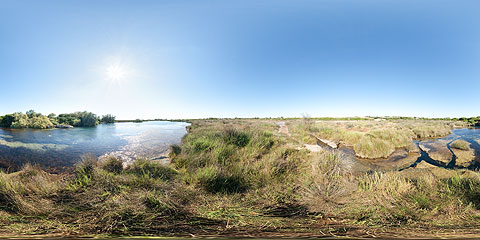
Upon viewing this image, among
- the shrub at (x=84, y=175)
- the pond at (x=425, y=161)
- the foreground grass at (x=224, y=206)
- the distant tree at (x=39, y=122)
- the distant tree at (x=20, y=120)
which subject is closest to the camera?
the foreground grass at (x=224, y=206)

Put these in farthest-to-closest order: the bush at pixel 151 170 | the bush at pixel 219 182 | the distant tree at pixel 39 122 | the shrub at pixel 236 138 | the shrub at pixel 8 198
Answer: the distant tree at pixel 39 122, the shrub at pixel 236 138, the bush at pixel 151 170, the bush at pixel 219 182, the shrub at pixel 8 198

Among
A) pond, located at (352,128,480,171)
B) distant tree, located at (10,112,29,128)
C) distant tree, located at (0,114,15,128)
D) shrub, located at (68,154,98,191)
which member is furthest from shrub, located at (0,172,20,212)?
distant tree, located at (0,114,15,128)

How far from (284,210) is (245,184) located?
0.85 m

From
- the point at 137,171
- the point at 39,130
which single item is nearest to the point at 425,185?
the point at 137,171

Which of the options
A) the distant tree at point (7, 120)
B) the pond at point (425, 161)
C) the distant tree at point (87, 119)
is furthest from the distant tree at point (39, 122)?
the pond at point (425, 161)

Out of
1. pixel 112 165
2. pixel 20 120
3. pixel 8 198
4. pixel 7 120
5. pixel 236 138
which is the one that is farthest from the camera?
pixel 7 120

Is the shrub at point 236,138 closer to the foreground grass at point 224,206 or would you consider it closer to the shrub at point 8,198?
the foreground grass at point 224,206

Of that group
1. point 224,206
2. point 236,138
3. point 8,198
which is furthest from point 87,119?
point 224,206

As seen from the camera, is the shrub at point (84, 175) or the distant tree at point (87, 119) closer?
the shrub at point (84, 175)

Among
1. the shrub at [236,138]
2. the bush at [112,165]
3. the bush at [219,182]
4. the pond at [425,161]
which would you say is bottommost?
the pond at [425,161]

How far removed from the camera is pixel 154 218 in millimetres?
1604

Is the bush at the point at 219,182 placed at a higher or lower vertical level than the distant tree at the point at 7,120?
lower

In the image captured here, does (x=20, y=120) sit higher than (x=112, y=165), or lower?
higher

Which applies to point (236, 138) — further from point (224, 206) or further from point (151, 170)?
point (224, 206)
